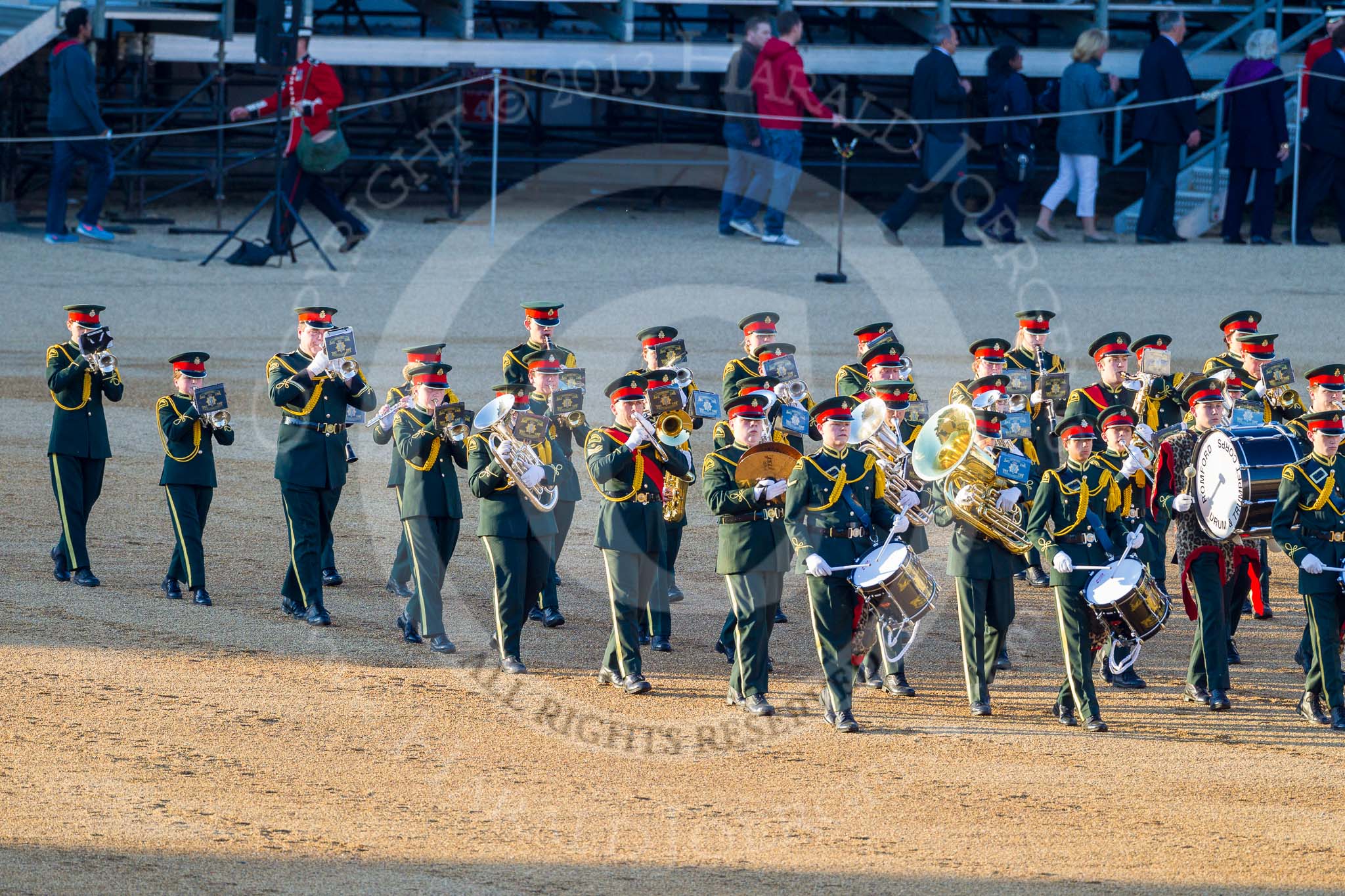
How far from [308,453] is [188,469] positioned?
690 millimetres

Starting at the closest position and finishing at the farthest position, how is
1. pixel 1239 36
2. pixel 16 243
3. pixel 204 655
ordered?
1. pixel 204 655
2. pixel 16 243
3. pixel 1239 36

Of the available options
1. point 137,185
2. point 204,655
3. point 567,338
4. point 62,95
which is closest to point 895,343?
point 204,655

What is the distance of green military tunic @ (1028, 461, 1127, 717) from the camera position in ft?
26.0

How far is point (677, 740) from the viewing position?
7711mm

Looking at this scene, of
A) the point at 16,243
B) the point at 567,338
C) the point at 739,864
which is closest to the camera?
the point at 739,864

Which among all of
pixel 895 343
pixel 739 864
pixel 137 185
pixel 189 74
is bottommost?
pixel 739 864

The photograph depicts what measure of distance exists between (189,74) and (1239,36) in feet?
39.4

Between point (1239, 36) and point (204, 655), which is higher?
point (1239, 36)

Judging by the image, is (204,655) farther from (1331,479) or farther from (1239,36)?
(1239,36)

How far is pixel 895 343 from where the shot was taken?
976 cm

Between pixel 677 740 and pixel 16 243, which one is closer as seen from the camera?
pixel 677 740

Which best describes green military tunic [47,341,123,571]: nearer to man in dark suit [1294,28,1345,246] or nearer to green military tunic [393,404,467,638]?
green military tunic [393,404,467,638]

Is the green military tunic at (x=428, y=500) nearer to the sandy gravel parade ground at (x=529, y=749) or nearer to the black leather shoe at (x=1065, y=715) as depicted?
the sandy gravel parade ground at (x=529, y=749)

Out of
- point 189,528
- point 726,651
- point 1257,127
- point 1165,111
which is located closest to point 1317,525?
point 726,651
